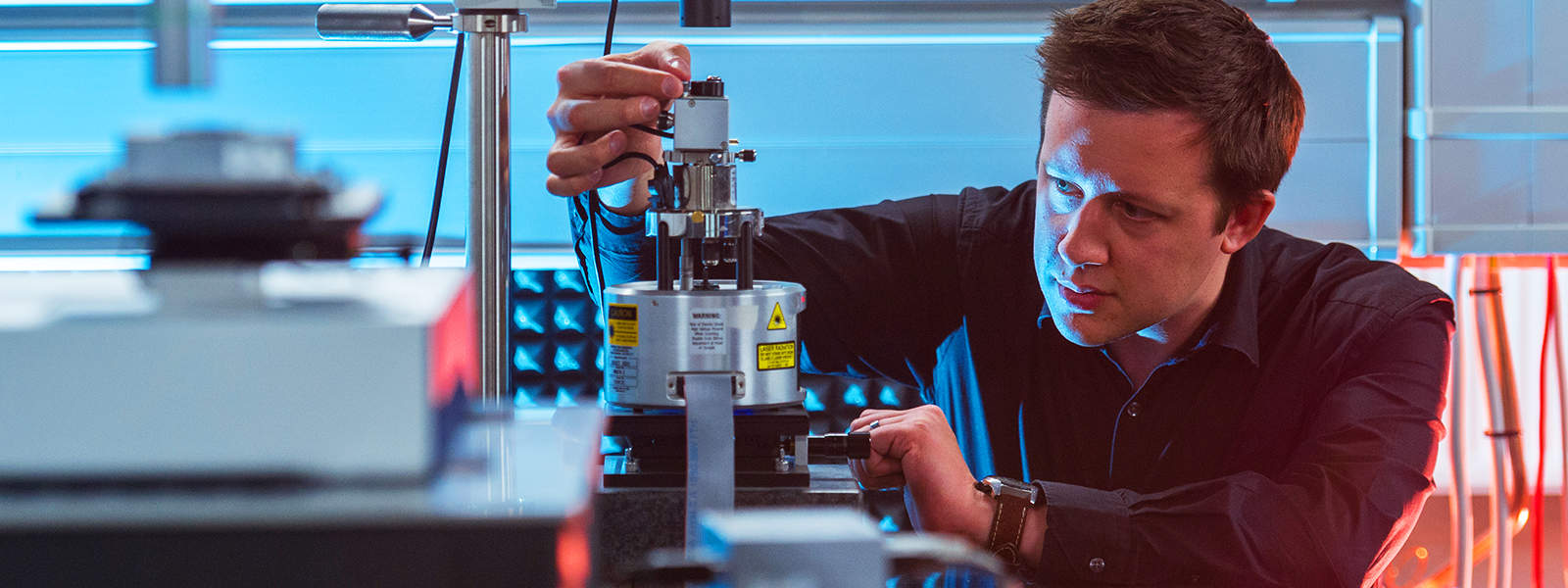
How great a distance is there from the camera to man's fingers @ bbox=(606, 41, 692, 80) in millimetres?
992

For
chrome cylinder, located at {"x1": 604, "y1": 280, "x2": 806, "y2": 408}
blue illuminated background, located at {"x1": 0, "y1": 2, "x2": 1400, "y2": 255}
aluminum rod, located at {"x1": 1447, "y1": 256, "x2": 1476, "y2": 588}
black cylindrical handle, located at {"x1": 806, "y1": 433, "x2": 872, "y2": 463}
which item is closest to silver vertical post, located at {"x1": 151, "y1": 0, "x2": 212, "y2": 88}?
chrome cylinder, located at {"x1": 604, "y1": 280, "x2": 806, "y2": 408}

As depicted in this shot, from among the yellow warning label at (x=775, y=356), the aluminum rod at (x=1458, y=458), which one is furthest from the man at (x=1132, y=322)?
the aluminum rod at (x=1458, y=458)

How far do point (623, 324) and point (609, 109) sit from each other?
10.8 inches

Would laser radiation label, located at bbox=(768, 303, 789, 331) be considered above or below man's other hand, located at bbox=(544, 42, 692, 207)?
below

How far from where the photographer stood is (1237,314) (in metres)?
1.37

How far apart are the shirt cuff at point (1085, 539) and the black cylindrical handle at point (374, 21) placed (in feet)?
2.06

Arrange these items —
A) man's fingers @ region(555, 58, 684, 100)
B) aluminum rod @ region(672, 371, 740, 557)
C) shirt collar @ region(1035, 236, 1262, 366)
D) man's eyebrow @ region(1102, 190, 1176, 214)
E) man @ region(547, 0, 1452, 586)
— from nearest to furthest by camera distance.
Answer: aluminum rod @ region(672, 371, 740, 557), man's fingers @ region(555, 58, 684, 100), man @ region(547, 0, 1452, 586), man's eyebrow @ region(1102, 190, 1176, 214), shirt collar @ region(1035, 236, 1262, 366)

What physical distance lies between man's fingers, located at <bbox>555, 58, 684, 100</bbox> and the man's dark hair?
1.53 feet

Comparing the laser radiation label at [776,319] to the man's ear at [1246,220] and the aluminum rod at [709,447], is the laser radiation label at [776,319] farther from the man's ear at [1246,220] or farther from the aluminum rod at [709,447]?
the man's ear at [1246,220]

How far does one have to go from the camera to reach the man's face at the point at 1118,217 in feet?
4.00

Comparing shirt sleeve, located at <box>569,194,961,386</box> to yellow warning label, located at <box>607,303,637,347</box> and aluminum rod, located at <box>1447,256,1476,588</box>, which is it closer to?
yellow warning label, located at <box>607,303,637,347</box>

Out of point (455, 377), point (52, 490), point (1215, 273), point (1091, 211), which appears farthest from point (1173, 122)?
point (52, 490)

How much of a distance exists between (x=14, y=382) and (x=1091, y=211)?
38.6 inches

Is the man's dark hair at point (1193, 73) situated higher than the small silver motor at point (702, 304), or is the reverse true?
the man's dark hair at point (1193, 73)
